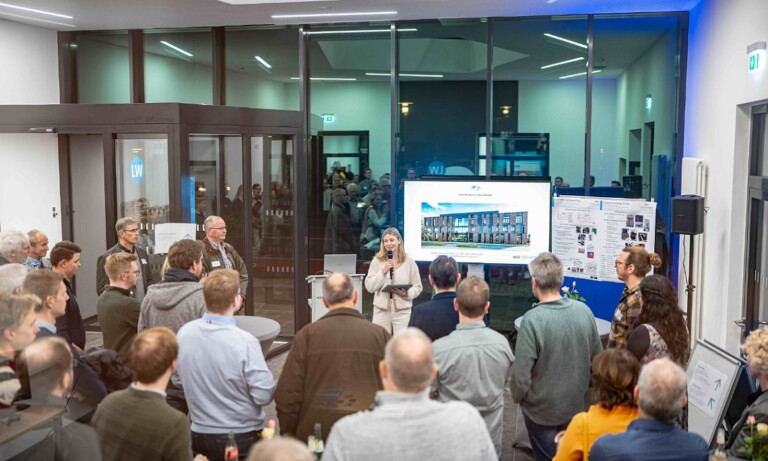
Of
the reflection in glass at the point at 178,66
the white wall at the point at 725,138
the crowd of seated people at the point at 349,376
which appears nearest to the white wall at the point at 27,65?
the reflection in glass at the point at 178,66

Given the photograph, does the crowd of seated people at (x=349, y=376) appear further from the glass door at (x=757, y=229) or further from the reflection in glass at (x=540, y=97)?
the reflection in glass at (x=540, y=97)

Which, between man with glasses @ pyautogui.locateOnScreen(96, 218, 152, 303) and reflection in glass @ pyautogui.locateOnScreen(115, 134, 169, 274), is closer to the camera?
man with glasses @ pyautogui.locateOnScreen(96, 218, 152, 303)

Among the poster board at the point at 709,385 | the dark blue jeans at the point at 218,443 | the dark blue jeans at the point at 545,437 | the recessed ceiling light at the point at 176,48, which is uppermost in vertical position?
the recessed ceiling light at the point at 176,48

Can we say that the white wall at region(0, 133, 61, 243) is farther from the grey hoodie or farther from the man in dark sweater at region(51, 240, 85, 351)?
the grey hoodie

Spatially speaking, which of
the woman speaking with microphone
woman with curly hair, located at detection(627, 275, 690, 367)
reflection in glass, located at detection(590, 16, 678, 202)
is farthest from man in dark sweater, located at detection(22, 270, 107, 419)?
reflection in glass, located at detection(590, 16, 678, 202)

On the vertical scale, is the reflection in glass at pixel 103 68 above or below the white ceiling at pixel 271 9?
below

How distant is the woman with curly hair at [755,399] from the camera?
3.46m

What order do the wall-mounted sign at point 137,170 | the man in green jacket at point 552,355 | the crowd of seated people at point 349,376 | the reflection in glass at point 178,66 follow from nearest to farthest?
the crowd of seated people at point 349,376
the man in green jacket at point 552,355
the wall-mounted sign at point 137,170
the reflection in glass at point 178,66

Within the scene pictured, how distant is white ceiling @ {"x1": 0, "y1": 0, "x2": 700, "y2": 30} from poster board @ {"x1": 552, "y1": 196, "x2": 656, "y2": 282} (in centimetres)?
202

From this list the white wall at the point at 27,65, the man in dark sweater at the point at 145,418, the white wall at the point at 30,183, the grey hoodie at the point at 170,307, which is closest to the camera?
the man in dark sweater at the point at 145,418

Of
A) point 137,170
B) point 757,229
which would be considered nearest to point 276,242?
point 137,170

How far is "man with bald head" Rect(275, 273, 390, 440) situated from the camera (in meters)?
3.70

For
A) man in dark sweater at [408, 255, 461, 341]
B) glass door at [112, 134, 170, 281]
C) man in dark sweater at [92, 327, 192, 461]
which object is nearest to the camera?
man in dark sweater at [92, 327, 192, 461]

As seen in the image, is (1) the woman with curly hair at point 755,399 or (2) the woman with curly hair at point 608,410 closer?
(2) the woman with curly hair at point 608,410
